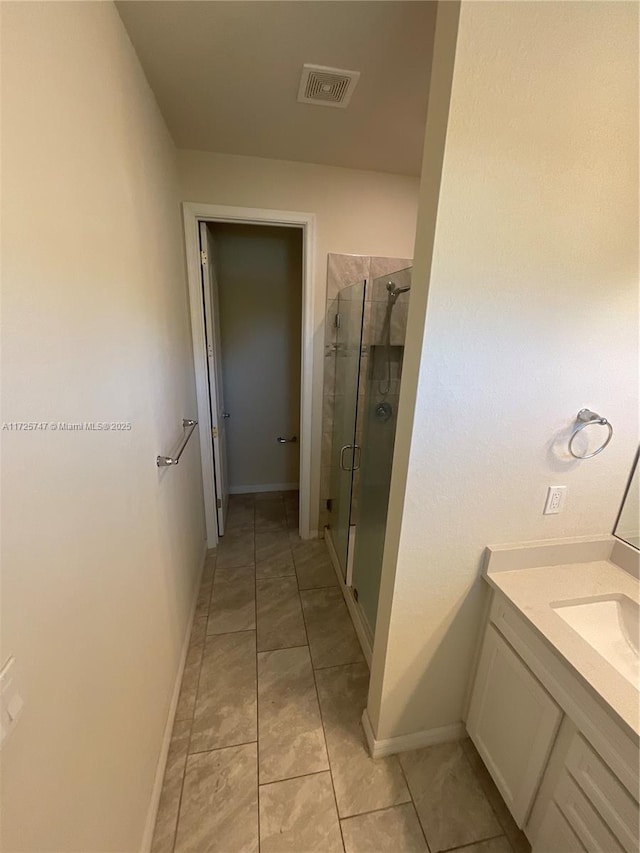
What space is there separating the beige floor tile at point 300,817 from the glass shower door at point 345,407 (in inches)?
40.1

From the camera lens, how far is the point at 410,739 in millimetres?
1398

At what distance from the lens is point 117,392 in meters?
1.01

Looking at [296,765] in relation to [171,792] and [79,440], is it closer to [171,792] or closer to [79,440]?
[171,792]

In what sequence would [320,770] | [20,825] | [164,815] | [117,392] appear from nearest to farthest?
[20,825] < [117,392] < [164,815] < [320,770]

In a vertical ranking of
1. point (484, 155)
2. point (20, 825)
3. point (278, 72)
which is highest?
point (278, 72)

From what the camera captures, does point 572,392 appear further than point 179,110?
No

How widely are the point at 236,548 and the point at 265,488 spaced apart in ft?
3.01

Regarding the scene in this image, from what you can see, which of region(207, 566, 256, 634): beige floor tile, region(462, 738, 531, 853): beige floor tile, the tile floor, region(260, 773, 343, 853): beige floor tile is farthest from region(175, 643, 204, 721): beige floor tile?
region(462, 738, 531, 853): beige floor tile

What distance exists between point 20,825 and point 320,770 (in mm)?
1132

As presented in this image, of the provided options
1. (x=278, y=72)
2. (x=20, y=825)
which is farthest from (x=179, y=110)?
(x=20, y=825)

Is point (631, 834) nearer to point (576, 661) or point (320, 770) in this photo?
point (576, 661)

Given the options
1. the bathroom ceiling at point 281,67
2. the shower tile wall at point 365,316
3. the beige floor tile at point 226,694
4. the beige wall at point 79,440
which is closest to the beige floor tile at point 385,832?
the beige floor tile at point 226,694

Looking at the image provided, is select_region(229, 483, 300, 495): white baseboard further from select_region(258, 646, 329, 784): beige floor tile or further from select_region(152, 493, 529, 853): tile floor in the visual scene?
select_region(258, 646, 329, 784): beige floor tile

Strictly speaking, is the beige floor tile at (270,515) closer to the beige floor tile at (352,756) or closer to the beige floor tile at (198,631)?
the beige floor tile at (198,631)
